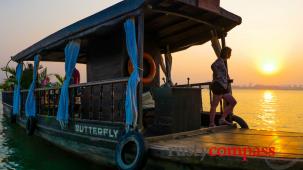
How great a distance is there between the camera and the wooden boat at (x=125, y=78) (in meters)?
5.85

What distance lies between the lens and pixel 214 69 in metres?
7.11

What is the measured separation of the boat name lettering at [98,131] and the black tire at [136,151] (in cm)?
51

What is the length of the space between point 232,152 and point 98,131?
10.3ft

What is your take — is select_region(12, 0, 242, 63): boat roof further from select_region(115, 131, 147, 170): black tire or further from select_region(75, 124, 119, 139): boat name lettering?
select_region(115, 131, 147, 170): black tire

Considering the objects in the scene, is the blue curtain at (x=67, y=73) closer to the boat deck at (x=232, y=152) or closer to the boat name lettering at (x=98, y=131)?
the boat name lettering at (x=98, y=131)

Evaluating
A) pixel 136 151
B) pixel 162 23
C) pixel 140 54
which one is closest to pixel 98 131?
pixel 136 151

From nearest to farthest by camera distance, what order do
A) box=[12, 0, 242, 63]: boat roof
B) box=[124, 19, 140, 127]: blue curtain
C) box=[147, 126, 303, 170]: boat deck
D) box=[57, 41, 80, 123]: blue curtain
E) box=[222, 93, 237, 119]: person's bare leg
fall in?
box=[147, 126, 303, 170]: boat deck
box=[124, 19, 140, 127]: blue curtain
box=[12, 0, 242, 63]: boat roof
box=[222, 93, 237, 119]: person's bare leg
box=[57, 41, 80, 123]: blue curtain

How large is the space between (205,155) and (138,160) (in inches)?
45.9

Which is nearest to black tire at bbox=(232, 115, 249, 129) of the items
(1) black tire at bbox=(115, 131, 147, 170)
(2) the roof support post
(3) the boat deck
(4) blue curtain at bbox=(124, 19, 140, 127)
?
(3) the boat deck

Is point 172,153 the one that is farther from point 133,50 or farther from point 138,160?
point 133,50

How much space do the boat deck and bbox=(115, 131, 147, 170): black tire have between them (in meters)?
0.16

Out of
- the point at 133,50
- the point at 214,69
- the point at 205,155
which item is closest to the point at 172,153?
the point at 205,155

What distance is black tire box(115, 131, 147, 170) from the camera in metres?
4.78

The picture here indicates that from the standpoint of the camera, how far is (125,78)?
18.5ft
